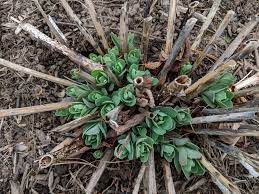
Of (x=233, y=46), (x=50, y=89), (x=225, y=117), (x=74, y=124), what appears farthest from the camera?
(x=50, y=89)

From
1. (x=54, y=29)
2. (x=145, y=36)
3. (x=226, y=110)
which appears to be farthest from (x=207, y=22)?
(x=54, y=29)

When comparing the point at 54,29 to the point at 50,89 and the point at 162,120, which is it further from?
the point at 162,120

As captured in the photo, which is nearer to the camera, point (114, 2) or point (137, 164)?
point (137, 164)

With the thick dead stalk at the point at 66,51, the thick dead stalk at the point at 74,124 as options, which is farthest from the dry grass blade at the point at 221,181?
the thick dead stalk at the point at 66,51

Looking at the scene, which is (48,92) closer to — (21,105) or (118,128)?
(21,105)

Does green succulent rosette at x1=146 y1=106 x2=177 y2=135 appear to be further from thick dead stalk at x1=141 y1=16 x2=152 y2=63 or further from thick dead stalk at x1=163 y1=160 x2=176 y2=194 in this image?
thick dead stalk at x1=141 y1=16 x2=152 y2=63

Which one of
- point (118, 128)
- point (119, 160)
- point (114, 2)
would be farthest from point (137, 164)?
point (114, 2)
